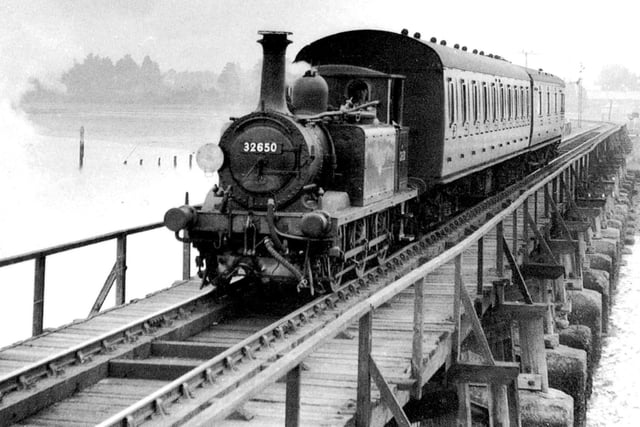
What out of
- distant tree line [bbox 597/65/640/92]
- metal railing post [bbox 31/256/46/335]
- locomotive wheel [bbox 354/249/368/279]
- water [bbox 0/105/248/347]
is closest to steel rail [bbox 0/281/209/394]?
metal railing post [bbox 31/256/46/335]

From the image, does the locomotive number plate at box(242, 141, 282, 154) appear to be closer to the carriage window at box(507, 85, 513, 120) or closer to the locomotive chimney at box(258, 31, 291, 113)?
the locomotive chimney at box(258, 31, 291, 113)

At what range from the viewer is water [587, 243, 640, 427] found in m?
17.8

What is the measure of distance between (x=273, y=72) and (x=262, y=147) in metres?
0.80

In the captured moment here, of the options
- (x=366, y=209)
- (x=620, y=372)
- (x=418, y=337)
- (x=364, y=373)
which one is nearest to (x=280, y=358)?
(x=364, y=373)

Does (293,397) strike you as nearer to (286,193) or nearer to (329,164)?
(286,193)

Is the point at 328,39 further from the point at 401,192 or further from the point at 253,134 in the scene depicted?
the point at 253,134

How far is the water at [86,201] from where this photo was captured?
93.2ft

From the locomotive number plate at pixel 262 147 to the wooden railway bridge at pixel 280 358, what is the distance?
1581 millimetres

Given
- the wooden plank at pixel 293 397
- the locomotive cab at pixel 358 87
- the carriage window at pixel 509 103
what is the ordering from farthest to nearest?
the carriage window at pixel 509 103
the locomotive cab at pixel 358 87
the wooden plank at pixel 293 397

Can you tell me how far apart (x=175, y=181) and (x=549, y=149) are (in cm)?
2436

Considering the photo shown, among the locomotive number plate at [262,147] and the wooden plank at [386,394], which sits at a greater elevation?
the locomotive number plate at [262,147]


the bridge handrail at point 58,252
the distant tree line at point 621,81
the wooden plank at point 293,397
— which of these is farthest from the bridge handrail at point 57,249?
the distant tree line at point 621,81

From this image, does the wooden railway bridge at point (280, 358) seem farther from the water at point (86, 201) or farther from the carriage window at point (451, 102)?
the water at point (86, 201)

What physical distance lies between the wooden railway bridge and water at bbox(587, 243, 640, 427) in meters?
6.70
